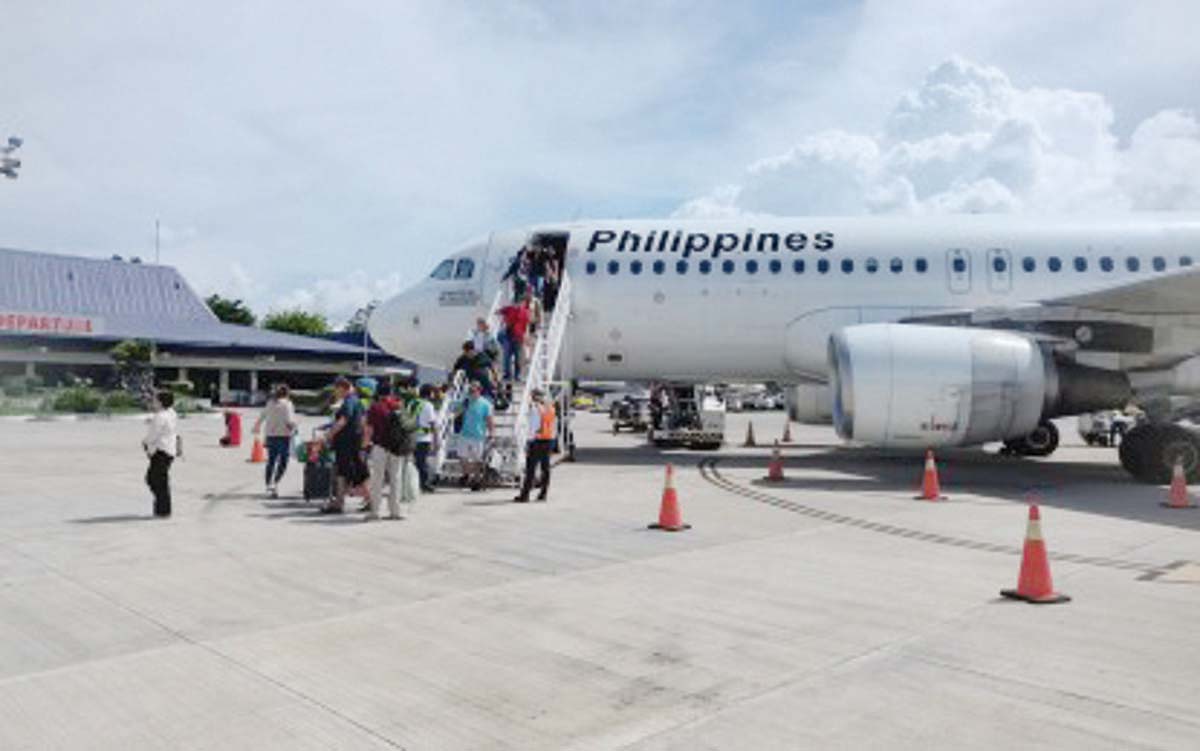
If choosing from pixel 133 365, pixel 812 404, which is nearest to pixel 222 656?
pixel 812 404

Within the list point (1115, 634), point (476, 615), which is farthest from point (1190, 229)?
point (476, 615)

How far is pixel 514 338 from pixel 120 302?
60.0m

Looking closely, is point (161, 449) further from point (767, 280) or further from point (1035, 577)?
point (767, 280)

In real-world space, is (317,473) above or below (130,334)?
below

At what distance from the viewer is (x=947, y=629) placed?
230 inches

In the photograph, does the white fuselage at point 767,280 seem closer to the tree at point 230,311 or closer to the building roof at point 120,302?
the building roof at point 120,302

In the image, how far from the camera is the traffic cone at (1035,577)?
6.59 m

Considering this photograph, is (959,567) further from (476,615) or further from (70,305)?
(70,305)

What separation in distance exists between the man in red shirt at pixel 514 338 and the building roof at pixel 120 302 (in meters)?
52.4

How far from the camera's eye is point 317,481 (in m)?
11.5

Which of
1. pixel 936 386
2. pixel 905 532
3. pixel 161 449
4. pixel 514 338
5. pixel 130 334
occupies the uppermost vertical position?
pixel 130 334

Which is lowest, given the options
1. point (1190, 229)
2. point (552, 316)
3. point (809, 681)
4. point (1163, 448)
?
point (809, 681)

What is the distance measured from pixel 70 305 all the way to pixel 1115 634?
226ft

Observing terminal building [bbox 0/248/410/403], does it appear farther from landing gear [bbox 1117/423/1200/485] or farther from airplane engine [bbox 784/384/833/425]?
landing gear [bbox 1117/423/1200/485]
